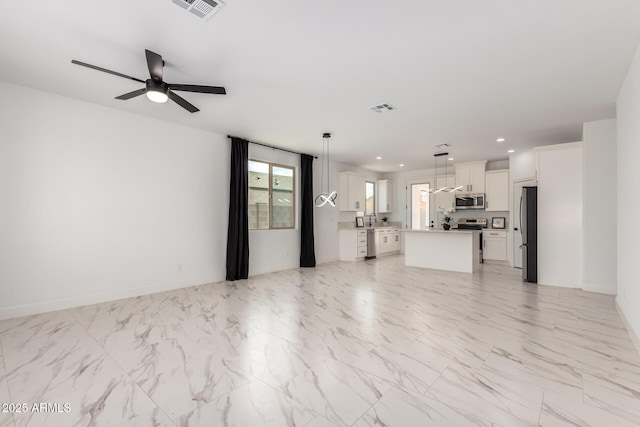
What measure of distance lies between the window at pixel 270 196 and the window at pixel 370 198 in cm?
304

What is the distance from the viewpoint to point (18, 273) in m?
3.63

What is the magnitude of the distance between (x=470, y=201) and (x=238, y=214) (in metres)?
6.23

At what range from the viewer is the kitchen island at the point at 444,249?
6.38 m

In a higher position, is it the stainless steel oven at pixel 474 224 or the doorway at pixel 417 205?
the doorway at pixel 417 205

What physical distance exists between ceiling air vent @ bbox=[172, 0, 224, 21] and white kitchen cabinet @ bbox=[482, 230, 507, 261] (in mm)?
7891

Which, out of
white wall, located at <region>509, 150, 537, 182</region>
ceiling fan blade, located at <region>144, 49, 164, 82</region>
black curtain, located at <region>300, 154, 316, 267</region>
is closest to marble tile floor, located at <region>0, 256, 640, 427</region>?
ceiling fan blade, located at <region>144, 49, 164, 82</region>

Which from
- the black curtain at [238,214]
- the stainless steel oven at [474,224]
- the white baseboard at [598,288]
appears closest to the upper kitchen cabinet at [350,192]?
the stainless steel oven at [474,224]

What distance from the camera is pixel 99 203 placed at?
4238 mm

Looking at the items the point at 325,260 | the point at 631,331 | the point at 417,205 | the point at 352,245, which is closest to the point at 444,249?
the point at 352,245

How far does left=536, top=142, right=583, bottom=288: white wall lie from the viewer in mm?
5125

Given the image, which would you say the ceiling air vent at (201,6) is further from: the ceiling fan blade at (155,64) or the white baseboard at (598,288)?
the white baseboard at (598,288)

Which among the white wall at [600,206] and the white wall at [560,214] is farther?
the white wall at [560,214]

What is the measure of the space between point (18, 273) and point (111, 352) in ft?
6.95

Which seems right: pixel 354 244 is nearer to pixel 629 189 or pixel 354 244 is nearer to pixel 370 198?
pixel 370 198
